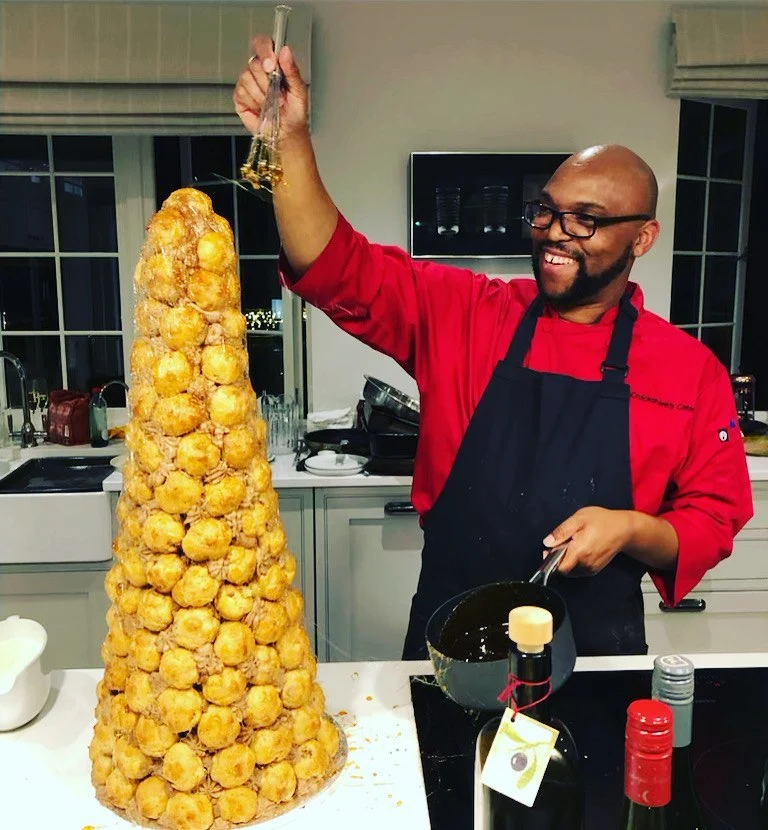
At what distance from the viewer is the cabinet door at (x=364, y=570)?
7.72ft

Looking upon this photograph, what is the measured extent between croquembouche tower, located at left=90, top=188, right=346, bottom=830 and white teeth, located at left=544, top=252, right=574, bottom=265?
66 cm

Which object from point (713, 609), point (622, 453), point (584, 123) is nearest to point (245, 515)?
point (622, 453)

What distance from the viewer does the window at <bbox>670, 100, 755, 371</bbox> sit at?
121 inches

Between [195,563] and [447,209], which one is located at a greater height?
[447,209]

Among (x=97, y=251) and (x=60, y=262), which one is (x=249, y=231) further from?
(x=60, y=262)

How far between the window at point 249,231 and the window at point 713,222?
5.05ft

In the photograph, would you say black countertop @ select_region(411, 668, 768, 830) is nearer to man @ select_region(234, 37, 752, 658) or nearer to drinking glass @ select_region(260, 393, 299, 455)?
man @ select_region(234, 37, 752, 658)

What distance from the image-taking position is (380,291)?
1267mm

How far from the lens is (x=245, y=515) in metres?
0.74

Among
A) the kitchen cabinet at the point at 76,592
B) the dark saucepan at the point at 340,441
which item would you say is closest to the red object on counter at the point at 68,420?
the kitchen cabinet at the point at 76,592

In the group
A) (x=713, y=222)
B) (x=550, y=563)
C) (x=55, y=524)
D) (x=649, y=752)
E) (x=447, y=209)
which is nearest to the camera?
(x=649, y=752)

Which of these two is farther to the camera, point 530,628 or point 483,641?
point 483,641

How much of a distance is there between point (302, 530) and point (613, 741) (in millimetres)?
1548

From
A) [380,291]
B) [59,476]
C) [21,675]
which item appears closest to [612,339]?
[380,291]
